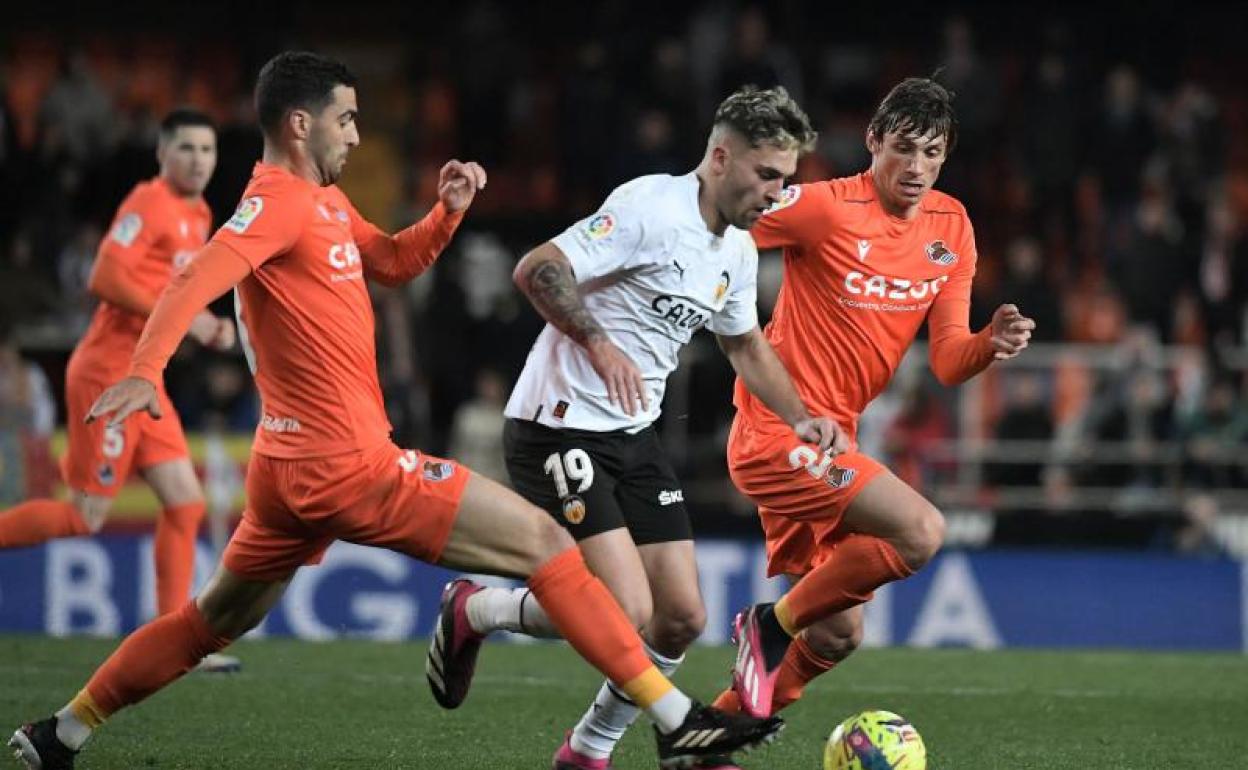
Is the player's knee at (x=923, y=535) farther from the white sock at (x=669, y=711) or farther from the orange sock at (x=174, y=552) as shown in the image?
the orange sock at (x=174, y=552)

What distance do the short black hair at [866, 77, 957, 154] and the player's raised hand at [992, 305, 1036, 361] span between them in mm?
837

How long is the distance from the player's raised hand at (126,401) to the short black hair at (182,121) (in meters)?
4.33

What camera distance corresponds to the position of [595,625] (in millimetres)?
6156

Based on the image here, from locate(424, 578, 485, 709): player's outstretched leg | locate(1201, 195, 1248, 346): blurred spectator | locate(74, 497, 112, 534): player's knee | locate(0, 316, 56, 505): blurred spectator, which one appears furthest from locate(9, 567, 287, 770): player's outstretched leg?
locate(1201, 195, 1248, 346): blurred spectator

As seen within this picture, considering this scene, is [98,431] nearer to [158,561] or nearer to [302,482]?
[158,561]

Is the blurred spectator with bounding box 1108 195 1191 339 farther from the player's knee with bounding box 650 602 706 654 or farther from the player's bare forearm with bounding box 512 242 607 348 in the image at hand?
the player's bare forearm with bounding box 512 242 607 348

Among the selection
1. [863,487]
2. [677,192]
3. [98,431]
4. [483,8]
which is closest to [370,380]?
[677,192]

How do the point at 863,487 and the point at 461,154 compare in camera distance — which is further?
the point at 461,154

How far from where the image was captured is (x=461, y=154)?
1852 centimetres

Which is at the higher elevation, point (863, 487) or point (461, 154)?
point (461, 154)

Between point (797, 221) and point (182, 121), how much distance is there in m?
3.70

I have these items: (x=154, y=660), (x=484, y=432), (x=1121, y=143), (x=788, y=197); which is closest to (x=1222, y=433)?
(x=1121, y=143)

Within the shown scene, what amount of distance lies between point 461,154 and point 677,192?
38.9ft

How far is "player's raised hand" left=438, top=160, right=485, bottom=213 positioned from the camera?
6957 millimetres
